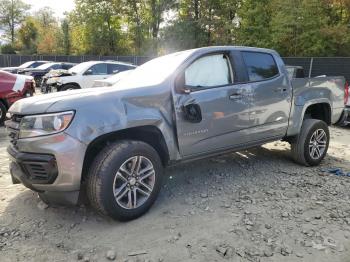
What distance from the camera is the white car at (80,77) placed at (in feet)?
44.7

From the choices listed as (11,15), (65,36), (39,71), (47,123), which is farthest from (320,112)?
(11,15)

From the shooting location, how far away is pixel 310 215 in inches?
165

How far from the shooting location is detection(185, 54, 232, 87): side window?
4500 millimetres

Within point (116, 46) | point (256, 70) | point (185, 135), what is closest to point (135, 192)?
point (185, 135)

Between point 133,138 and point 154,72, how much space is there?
914 mm

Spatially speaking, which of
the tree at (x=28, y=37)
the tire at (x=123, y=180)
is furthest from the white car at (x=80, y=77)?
the tree at (x=28, y=37)

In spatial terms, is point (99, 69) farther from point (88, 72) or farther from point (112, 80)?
point (112, 80)

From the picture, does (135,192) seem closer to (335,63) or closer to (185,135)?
(185,135)

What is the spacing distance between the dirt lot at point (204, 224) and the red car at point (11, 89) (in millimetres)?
4667

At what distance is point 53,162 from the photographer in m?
3.54

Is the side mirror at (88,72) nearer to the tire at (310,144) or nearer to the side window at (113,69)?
the side window at (113,69)

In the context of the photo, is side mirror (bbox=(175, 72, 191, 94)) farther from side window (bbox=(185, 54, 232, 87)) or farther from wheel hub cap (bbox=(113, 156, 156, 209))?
wheel hub cap (bbox=(113, 156, 156, 209))

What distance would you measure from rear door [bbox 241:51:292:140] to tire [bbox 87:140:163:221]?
164cm

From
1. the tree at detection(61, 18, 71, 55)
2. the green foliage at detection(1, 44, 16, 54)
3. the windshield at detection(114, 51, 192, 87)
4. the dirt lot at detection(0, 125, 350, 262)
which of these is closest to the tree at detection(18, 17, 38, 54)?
the green foliage at detection(1, 44, 16, 54)
